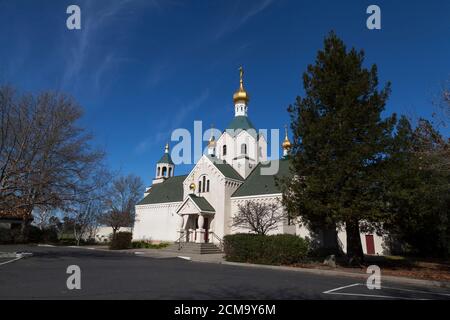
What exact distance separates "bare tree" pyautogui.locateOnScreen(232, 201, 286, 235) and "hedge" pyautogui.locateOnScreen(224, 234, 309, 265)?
679 centimetres

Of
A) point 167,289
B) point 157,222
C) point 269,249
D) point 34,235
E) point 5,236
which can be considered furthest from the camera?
point 34,235

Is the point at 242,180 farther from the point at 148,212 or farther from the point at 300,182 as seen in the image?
the point at 300,182

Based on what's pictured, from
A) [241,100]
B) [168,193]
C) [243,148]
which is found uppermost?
[241,100]

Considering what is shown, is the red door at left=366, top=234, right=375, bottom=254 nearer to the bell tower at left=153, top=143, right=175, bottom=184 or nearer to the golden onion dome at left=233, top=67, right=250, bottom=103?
the golden onion dome at left=233, top=67, right=250, bottom=103

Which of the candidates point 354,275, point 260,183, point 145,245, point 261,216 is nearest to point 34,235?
point 145,245

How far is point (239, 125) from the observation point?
134 feet

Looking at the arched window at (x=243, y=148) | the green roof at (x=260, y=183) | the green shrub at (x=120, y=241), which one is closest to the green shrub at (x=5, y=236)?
the green shrub at (x=120, y=241)

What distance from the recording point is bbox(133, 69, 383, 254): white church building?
32.7m

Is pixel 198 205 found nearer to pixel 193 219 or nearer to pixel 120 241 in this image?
pixel 193 219

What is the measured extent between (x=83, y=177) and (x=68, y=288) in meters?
12.1

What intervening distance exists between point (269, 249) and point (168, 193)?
24.8 meters

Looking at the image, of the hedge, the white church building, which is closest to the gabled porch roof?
the white church building
